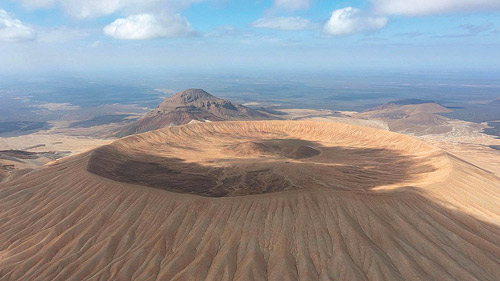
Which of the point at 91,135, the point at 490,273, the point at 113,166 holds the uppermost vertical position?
the point at 113,166

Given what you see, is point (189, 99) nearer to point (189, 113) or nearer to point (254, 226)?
point (189, 113)

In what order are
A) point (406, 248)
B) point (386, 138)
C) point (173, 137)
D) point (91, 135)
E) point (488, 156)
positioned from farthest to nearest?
point (91, 135) < point (488, 156) < point (173, 137) < point (386, 138) < point (406, 248)

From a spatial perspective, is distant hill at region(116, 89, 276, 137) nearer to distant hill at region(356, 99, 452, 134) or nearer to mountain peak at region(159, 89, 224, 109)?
mountain peak at region(159, 89, 224, 109)

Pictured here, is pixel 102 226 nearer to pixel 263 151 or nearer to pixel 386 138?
pixel 263 151

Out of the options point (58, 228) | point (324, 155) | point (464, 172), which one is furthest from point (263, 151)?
point (58, 228)

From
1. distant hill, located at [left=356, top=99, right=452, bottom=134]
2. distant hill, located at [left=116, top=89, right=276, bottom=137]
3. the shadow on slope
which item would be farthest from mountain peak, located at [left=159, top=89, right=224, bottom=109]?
the shadow on slope

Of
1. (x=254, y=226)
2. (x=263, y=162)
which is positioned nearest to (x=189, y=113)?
(x=263, y=162)
